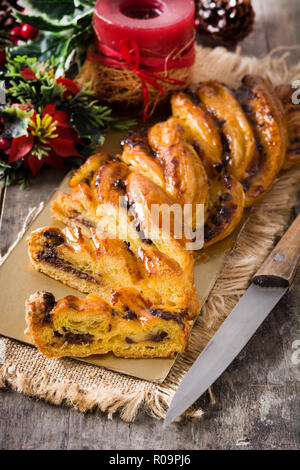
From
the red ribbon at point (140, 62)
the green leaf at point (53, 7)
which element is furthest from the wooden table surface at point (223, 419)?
the green leaf at point (53, 7)

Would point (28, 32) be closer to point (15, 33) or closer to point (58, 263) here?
point (15, 33)

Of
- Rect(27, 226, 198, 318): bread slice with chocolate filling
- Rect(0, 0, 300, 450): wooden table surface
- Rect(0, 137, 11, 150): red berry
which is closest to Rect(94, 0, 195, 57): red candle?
Rect(0, 137, 11, 150): red berry

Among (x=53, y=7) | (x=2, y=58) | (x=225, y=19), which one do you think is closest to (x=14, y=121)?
(x=2, y=58)

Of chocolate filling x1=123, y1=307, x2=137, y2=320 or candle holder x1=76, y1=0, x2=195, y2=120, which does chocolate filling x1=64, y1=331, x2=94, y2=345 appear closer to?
chocolate filling x1=123, y1=307, x2=137, y2=320

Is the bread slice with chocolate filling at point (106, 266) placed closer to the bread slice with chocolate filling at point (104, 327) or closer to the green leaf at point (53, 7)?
the bread slice with chocolate filling at point (104, 327)
